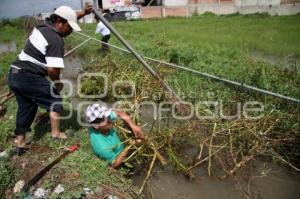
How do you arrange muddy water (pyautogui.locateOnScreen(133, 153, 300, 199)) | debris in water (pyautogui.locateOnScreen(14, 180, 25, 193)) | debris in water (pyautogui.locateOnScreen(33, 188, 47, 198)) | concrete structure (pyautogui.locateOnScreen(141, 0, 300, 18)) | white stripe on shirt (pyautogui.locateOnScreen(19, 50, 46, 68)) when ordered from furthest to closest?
concrete structure (pyautogui.locateOnScreen(141, 0, 300, 18))
white stripe on shirt (pyautogui.locateOnScreen(19, 50, 46, 68))
muddy water (pyautogui.locateOnScreen(133, 153, 300, 199))
debris in water (pyautogui.locateOnScreen(14, 180, 25, 193))
debris in water (pyautogui.locateOnScreen(33, 188, 47, 198))

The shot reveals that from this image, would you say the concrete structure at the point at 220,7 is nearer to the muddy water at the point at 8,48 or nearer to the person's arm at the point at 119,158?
the muddy water at the point at 8,48

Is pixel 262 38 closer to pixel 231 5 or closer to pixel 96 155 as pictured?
pixel 96 155

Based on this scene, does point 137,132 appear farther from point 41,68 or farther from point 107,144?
point 41,68

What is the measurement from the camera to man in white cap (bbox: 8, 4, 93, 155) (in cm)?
399

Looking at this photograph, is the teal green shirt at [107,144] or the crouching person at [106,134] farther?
the teal green shirt at [107,144]

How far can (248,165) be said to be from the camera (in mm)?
4484

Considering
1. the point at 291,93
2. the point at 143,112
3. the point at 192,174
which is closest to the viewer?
the point at 192,174

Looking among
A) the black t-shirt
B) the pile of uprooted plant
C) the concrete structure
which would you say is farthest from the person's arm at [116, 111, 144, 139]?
the concrete structure

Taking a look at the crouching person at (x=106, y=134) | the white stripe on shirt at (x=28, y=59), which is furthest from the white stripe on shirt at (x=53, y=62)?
the crouching person at (x=106, y=134)

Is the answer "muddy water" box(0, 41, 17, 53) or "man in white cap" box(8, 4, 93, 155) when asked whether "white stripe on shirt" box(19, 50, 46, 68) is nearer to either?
"man in white cap" box(8, 4, 93, 155)

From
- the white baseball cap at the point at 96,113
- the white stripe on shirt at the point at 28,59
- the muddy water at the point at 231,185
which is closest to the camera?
the white baseball cap at the point at 96,113

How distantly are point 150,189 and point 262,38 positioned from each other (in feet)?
37.4

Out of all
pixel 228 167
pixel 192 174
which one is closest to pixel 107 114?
pixel 192 174

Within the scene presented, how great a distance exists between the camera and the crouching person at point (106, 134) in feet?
13.0
